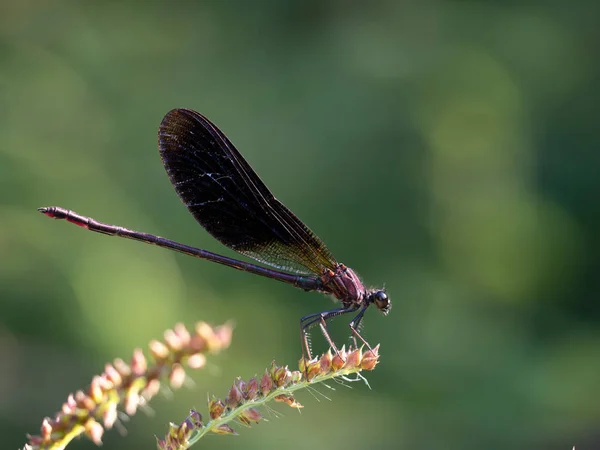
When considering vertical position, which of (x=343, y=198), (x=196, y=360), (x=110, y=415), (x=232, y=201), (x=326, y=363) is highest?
(x=343, y=198)

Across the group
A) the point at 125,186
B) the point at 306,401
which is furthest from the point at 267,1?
the point at 306,401

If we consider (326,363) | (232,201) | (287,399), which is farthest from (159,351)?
(232,201)

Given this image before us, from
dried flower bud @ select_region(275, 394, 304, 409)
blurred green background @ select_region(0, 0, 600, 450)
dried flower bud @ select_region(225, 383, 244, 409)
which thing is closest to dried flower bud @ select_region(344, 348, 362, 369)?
dried flower bud @ select_region(275, 394, 304, 409)

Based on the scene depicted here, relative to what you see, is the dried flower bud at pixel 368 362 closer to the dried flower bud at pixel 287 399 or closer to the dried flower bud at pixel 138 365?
the dried flower bud at pixel 287 399

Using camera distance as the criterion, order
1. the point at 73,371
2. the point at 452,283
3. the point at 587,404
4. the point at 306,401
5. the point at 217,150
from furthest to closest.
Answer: the point at 452,283 < the point at 587,404 < the point at 306,401 < the point at 73,371 < the point at 217,150

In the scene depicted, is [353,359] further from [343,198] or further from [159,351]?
[343,198]

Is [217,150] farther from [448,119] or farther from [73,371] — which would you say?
[448,119]
